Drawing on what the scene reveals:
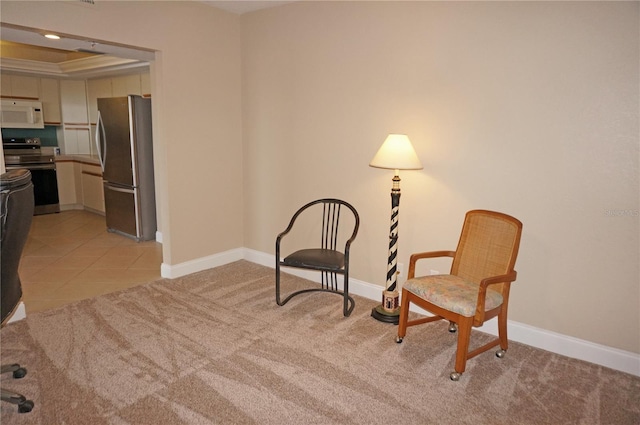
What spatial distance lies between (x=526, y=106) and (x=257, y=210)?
2.75 meters

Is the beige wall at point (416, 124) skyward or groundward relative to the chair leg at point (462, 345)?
skyward

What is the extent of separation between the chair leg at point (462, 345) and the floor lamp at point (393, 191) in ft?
2.42

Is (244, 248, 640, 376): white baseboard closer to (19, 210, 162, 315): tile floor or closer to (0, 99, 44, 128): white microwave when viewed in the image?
(19, 210, 162, 315): tile floor

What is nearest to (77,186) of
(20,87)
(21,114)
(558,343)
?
(21,114)

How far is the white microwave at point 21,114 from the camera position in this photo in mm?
6148

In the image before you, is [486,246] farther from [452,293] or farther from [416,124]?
[416,124]

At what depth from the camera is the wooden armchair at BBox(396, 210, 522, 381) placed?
239 cm

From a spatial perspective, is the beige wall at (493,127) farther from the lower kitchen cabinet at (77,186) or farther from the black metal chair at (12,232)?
the lower kitchen cabinet at (77,186)

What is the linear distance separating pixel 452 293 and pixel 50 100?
277 inches

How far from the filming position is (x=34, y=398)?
2.18m

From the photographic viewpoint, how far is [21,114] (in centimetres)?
629

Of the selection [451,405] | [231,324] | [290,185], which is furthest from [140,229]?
[451,405]

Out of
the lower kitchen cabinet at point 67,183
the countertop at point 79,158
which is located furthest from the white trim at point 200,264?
the lower kitchen cabinet at point 67,183

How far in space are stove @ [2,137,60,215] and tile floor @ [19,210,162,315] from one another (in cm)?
60
